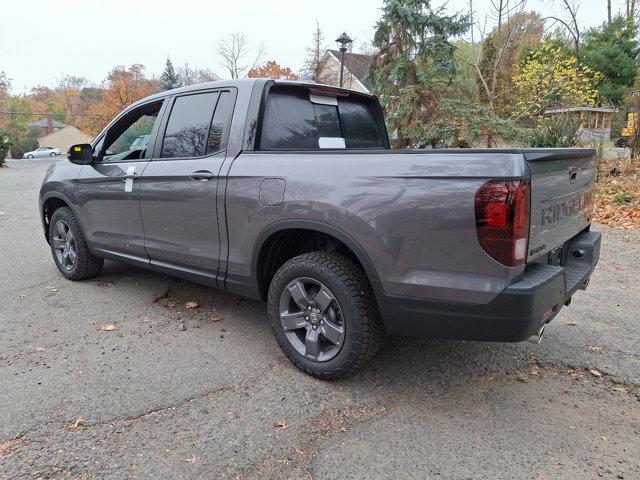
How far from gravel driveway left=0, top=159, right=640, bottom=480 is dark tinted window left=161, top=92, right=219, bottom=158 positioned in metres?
1.41

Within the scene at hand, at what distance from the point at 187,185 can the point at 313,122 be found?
41.8 inches

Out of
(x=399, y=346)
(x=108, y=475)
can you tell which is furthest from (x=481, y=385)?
(x=108, y=475)

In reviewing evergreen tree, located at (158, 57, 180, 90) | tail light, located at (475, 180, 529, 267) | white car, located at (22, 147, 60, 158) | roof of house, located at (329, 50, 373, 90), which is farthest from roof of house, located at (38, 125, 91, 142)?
tail light, located at (475, 180, 529, 267)

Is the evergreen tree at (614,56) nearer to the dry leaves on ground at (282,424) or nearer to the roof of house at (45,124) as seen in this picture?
the dry leaves on ground at (282,424)

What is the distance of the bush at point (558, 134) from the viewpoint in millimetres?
10531

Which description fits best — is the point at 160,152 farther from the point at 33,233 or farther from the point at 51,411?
the point at 33,233

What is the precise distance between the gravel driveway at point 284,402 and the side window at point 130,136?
1.41 metres

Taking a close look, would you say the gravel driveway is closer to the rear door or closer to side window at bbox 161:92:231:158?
the rear door

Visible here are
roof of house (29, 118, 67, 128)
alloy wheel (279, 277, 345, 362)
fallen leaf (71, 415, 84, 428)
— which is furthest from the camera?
roof of house (29, 118, 67, 128)

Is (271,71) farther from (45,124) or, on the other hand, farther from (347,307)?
(45,124)

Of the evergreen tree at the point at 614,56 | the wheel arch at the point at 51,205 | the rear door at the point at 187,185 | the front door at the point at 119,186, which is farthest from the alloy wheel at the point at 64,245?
the evergreen tree at the point at 614,56

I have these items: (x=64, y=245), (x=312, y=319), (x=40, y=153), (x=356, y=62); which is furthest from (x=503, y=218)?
(x=40, y=153)

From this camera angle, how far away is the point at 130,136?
4613 mm

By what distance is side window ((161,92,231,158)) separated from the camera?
11.6 ft
